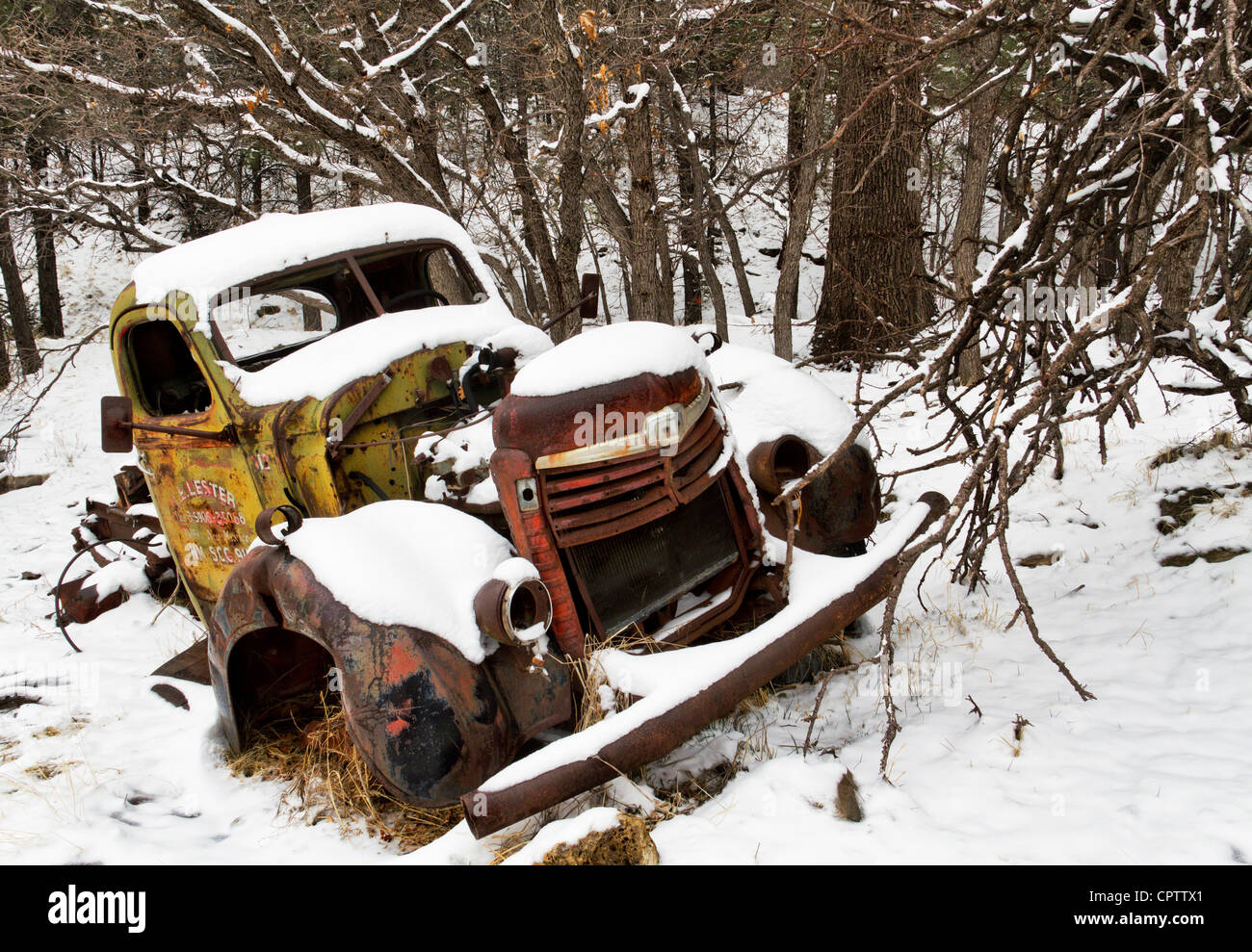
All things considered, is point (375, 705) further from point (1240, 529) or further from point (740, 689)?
point (1240, 529)

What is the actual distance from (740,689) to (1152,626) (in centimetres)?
187

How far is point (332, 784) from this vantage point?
9.54 feet

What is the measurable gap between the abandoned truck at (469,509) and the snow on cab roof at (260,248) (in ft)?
0.04

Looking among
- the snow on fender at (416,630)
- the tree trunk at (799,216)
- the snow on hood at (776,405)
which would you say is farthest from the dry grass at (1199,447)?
the tree trunk at (799,216)

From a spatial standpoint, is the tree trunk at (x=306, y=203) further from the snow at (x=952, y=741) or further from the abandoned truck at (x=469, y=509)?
the snow at (x=952, y=741)

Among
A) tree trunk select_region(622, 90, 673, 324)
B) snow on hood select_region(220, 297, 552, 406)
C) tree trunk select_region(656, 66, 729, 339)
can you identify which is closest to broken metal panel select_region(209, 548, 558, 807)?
snow on hood select_region(220, 297, 552, 406)

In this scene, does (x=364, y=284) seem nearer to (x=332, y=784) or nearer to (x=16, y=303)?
(x=332, y=784)

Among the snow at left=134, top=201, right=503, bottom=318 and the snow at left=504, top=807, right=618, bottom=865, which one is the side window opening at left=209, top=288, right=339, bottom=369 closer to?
the snow at left=134, top=201, right=503, bottom=318

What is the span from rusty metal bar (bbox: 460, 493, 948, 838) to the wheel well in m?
1.23

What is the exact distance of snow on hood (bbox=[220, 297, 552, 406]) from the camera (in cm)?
366

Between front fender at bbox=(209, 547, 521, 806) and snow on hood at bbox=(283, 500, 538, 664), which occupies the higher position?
snow on hood at bbox=(283, 500, 538, 664)

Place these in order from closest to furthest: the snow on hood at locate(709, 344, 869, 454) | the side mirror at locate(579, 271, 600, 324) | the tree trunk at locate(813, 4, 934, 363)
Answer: the snow on hood at locate(709, 344, 869, 454), the side mirror at locate(579, 271, 600, 324), the tree trunk at locate(813, 4, 934, 363)

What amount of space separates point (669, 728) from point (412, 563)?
36.6 inches

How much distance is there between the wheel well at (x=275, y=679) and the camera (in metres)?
3.16
